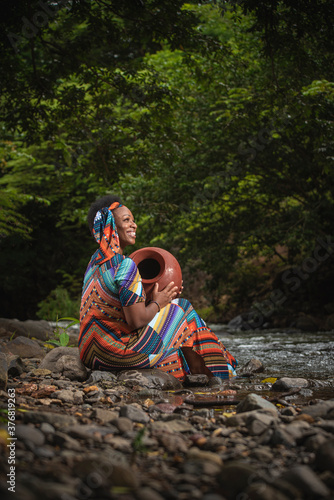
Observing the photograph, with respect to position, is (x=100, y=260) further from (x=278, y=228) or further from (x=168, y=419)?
(x=278, y=228)

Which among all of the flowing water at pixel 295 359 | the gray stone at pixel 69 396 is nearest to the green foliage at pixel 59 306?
the flowing water at pixel 295 359

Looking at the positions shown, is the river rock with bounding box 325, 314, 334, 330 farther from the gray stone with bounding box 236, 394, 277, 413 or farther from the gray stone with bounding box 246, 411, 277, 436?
the gray stone with bounding box 246, 411, 277, 436

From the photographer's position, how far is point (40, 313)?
1798 cm

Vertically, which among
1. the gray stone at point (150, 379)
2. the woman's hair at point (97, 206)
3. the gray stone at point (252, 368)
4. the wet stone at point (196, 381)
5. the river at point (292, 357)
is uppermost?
the woman's hair at point (97, 206)

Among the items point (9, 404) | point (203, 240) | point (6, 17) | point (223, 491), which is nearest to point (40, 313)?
point (203, 240)

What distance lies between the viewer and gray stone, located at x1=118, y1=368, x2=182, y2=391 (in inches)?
135

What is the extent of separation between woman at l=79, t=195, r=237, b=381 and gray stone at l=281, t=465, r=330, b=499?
209 cm

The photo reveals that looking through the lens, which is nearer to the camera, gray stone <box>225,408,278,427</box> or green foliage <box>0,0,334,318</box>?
gray stone <box>225,408,278,427</box>

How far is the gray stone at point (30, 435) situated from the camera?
1.76 m

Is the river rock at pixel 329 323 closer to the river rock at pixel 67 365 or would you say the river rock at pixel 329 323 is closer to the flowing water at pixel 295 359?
the flowing water at pixel 295 359

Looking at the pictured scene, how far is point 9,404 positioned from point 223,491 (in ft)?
4.20

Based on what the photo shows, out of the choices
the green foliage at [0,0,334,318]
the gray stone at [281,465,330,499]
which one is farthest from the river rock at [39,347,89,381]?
the gray stone at [281,465,330,499]

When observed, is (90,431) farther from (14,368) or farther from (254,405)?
(14,368)

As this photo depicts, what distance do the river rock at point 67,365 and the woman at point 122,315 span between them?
78 mm
